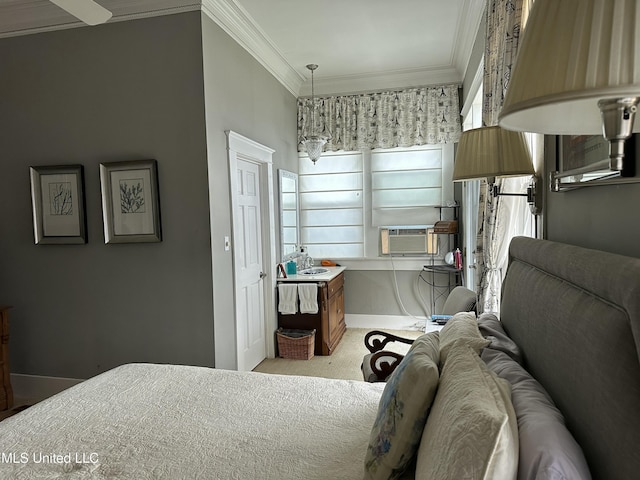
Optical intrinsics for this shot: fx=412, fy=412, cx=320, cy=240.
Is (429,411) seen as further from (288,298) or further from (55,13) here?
(55,13)

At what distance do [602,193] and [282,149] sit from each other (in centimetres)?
385

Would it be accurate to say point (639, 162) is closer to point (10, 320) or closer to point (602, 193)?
point (602, 193)

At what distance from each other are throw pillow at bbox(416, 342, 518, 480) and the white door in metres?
2.57

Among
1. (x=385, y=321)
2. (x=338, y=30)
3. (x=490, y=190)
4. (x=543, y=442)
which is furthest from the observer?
(x=385, y=321)

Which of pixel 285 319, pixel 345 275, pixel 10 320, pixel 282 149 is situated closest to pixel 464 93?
pixel 282 149

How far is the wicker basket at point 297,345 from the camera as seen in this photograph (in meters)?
4.12

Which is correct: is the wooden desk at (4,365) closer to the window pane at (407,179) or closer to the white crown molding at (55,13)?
the white crown molding at (55,13)

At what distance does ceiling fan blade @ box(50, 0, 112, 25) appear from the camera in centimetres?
204

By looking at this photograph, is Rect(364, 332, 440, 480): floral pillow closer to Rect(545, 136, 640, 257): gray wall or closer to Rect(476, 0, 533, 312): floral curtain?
Rect(545, 136, 640, 257): gray wall

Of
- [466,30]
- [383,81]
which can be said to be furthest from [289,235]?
[466,30]

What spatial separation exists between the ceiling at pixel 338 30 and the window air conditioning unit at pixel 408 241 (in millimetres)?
1717

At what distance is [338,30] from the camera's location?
3631mm

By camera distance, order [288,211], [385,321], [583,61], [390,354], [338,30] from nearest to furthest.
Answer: [583,61] < [390,354] < [338,30] < [288,211] < [385,321]

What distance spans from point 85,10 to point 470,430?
2.57 metres
